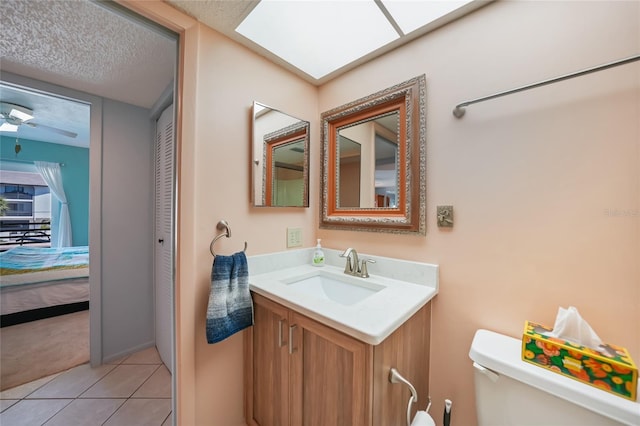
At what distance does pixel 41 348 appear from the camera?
195 centimetres

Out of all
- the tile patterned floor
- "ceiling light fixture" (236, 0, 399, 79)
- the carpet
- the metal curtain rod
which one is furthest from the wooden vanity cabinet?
the carpet

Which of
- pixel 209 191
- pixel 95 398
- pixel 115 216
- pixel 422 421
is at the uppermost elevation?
pixel 209 191

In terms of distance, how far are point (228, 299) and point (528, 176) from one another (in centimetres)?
136

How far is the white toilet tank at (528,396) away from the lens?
0.59 meters

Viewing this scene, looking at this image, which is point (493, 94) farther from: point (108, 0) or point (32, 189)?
point (32, 189)

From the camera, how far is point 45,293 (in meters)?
2.43

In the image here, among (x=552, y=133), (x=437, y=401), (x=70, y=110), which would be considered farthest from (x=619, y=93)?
(x=70, y=110)

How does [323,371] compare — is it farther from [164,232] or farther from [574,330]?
[164,232]

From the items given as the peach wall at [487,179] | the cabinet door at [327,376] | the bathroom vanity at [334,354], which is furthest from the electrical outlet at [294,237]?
the cabinet door at [327,376]

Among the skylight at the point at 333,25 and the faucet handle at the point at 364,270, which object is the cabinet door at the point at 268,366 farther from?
the skylight at the point at 333,25

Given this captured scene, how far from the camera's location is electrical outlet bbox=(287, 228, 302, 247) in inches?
55.5

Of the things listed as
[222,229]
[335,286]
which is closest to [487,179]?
[335,286]

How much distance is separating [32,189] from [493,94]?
242 inches

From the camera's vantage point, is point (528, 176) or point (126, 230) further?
point (126, 230)
